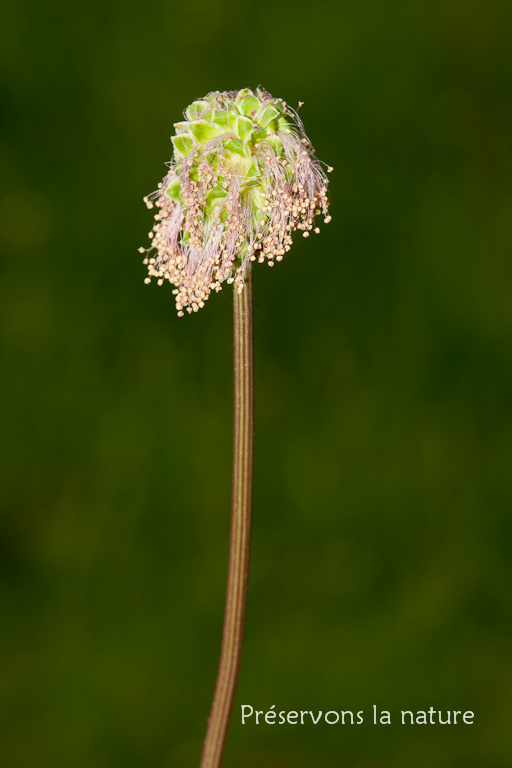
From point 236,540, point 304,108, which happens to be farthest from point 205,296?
point 304,108

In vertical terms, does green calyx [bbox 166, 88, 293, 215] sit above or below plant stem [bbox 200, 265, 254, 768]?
above

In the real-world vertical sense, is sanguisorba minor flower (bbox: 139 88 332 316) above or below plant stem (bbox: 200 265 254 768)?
above

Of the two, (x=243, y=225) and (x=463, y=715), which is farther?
(x=463, y=715)

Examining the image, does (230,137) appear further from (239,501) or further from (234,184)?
(239,501)

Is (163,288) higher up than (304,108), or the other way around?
(304,108)

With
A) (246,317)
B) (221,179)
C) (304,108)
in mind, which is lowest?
(246,317)

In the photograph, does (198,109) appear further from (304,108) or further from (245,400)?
(304,108)
